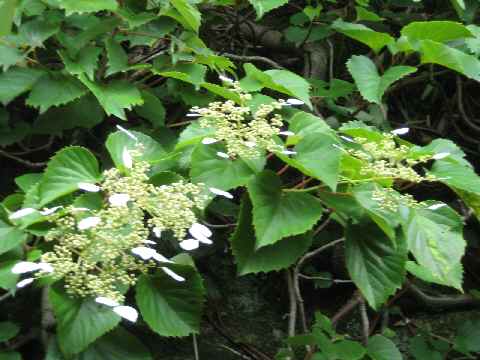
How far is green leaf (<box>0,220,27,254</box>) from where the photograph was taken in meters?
0.89

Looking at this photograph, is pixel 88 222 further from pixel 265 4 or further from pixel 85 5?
pixel 265 4

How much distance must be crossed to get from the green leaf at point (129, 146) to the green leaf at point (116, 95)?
0.29ft

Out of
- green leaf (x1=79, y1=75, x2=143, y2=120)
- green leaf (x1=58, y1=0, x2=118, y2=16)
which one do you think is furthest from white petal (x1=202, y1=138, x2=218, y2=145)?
green leaf (x1=58, y1=0, x2=118, y2=16)

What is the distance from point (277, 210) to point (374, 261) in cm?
17

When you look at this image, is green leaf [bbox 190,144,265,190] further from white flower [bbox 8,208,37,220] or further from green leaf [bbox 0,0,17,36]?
green leaf [bbox 0,0,17,36]

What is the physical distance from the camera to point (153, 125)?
128cm

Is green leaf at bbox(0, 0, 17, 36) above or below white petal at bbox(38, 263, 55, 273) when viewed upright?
above

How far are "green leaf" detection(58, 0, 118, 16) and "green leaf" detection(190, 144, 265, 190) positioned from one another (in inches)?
12.5

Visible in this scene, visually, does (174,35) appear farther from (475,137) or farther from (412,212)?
(475,137)

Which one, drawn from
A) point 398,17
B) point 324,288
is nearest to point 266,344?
point 324,288

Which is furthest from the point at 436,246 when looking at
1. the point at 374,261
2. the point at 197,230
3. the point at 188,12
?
the point at 188,12

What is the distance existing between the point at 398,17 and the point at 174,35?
0.84 m

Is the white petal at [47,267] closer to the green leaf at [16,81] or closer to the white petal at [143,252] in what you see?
the white petal at [143,252]

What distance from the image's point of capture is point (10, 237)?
909mm
